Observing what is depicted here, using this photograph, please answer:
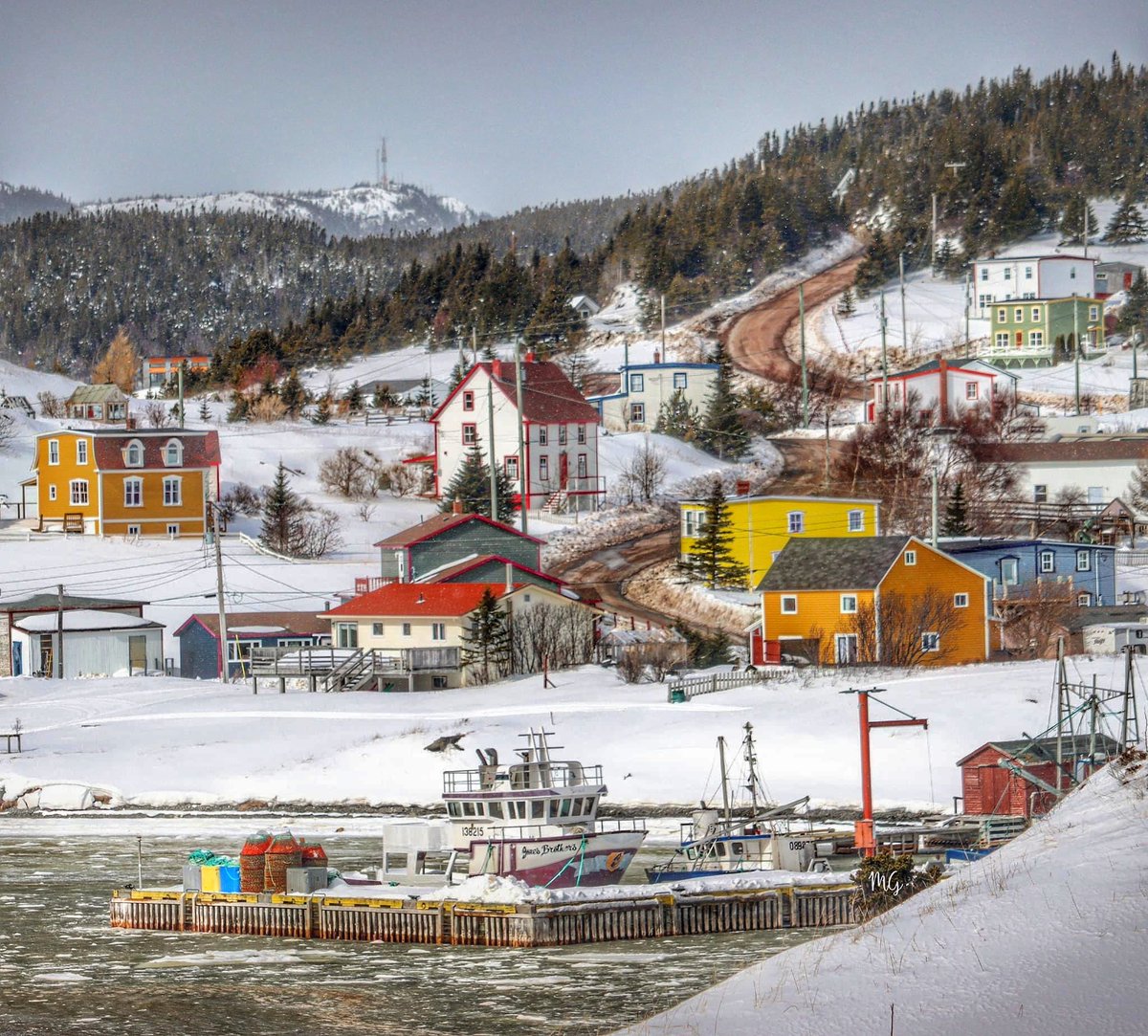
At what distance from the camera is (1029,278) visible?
124 metres

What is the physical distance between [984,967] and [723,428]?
7886cm

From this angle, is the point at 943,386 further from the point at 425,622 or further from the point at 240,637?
the point at 240,637

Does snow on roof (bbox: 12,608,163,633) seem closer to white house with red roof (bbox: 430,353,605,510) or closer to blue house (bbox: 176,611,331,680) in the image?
blue house (bbox: 176,611,331,680)

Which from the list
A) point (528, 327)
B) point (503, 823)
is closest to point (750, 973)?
point (503, 823)

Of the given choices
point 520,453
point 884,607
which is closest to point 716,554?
point 520,453

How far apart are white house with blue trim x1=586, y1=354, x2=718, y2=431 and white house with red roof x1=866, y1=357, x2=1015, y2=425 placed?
29.7ft

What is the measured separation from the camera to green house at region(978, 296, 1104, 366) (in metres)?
119

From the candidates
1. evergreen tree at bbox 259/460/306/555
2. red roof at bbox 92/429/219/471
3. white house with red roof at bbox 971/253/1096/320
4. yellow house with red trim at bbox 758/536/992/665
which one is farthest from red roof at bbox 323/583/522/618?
white house with red roof at bbox 971/253/1096/320

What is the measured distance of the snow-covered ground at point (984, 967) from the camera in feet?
58.7

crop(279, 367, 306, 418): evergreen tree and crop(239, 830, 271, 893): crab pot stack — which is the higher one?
crop(279, 367, 306, 418): evergreen tree

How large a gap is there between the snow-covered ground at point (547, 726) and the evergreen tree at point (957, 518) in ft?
69.5

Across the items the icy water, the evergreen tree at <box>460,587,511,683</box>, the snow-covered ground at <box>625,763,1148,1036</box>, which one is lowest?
the icy water

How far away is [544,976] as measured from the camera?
2953 centimetres

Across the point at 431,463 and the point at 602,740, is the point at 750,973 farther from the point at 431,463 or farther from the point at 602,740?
the point at 431,463
